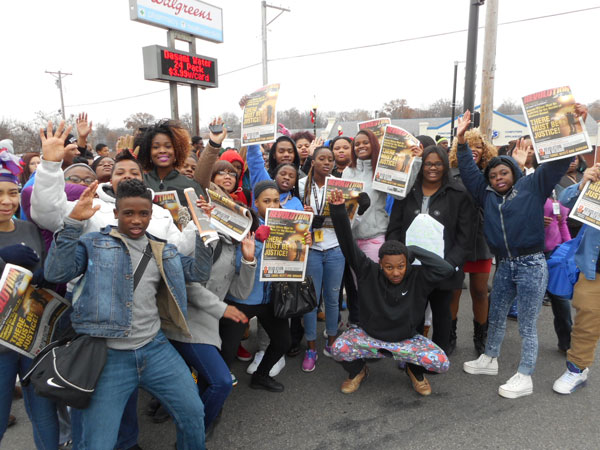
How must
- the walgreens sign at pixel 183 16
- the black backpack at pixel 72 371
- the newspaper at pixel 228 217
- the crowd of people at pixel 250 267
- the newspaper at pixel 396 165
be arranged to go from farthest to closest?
the walgreens sign at pixel 183 16, the newspaper at pixel 396 165, the newspaper at pixel 228 217, the crowd of people at pixel 250 267, the black backpack at pixel 72 371

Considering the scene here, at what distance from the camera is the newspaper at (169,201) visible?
2918mm

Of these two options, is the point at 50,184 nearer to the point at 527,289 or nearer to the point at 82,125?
the point at 82,125

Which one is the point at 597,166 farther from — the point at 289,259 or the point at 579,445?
the point at 289,259

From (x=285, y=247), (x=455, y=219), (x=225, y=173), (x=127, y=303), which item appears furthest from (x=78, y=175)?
(x=455, y=219)

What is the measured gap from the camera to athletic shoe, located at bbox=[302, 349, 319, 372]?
3834mm

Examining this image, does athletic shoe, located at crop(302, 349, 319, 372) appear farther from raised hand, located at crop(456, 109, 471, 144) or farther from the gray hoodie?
raised hand, located at crop(456, 109, 471, 144)

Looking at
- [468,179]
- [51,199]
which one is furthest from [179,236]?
[468,179]

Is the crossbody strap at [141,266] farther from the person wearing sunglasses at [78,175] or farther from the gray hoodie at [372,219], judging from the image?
the gray hoodie at [372,219]

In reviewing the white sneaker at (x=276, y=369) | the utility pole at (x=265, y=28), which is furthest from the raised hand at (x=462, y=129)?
the utility pole at (x=265, y=28)

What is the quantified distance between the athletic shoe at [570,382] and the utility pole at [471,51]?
7.04 meters

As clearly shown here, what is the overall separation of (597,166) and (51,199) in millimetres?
3784

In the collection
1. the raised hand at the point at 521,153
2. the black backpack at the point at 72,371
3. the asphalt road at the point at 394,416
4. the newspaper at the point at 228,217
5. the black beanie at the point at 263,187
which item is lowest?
the asphalt road at the point at 394,416

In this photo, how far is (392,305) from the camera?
134 inches

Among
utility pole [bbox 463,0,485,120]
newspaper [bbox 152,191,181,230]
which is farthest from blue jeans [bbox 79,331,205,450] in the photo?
utility pole [bbox 463,0,485,120]
